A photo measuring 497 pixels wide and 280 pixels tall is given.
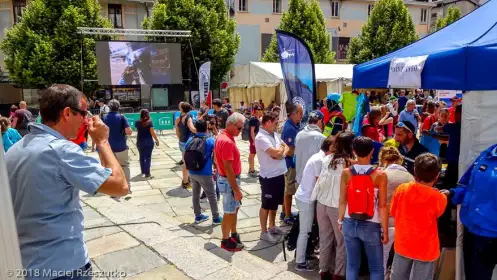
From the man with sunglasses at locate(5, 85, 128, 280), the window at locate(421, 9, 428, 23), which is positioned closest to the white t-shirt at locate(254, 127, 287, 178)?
the man with sunglasses at locate(5, 85, 128, 280)

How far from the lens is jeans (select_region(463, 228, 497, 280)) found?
9.16 ft

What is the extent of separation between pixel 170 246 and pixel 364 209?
200cm

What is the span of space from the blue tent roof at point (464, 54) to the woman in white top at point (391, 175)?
27.3 inches

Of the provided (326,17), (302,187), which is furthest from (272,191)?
(326,17)

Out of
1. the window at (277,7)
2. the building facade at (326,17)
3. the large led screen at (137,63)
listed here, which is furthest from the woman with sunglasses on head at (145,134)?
the window at (277,7)

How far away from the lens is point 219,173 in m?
4.62

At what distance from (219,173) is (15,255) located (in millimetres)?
3354

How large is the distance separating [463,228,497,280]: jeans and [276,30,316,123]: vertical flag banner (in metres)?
Answer: 3.74

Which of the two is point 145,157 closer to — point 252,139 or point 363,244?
point 252,139

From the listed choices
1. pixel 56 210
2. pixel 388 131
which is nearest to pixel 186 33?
pixel 388 131

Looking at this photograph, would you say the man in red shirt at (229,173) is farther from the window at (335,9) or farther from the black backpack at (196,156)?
the window at (335,9)

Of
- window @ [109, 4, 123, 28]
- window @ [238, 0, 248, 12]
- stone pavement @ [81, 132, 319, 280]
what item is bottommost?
stone pavement @ [81, 132, 319, 280]

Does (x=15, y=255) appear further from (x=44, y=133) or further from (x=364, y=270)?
(x=364, y=270)

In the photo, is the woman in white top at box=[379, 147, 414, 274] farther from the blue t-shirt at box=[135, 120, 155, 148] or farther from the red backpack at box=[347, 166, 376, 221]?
the blue t-shirt at box=[135, 120, 155, 148]
